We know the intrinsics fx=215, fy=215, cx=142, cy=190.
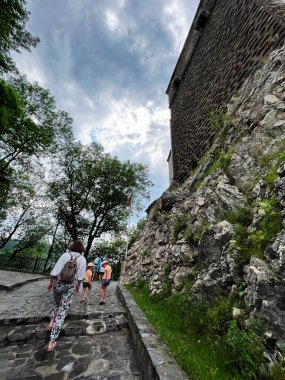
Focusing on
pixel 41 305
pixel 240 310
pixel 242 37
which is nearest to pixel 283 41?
pixel 242 37

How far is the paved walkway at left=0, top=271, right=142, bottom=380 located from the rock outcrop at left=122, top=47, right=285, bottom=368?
1667 mm

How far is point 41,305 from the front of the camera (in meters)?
6.09

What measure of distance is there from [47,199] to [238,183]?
24.0 meters

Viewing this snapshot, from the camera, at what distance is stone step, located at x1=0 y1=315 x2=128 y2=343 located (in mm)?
4121

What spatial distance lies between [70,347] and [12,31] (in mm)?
12589

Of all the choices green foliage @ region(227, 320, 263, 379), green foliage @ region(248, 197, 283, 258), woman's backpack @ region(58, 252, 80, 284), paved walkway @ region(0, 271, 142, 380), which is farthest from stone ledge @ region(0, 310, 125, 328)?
green foliage @ region(248, 197, 283, 258)

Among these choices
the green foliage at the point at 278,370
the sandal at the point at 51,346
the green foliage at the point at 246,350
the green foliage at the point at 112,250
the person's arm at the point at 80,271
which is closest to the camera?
the green foliage at the point at 278,370

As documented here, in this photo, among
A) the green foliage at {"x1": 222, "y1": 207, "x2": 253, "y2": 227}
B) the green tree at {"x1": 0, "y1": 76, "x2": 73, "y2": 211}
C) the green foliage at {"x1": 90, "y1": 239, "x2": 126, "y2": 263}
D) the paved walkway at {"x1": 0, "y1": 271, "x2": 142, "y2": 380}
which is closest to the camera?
the paved walkway at {"x1": 0, "y1": 271, "x2": 142, "y2": 380}

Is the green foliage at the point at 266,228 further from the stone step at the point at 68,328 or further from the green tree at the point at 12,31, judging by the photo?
the green tree at the point at 12,31

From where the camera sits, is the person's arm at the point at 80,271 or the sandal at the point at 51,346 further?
the person's arm at the point at 80,271

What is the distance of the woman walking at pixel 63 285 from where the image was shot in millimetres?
3937

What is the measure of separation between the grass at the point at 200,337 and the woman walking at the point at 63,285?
172 centimetres

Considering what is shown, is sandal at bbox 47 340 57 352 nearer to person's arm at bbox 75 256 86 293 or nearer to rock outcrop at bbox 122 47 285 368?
person's arm at bbox 75 256 86 293

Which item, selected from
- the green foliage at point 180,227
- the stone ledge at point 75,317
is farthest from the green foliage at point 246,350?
the green foliage at point 180,227
